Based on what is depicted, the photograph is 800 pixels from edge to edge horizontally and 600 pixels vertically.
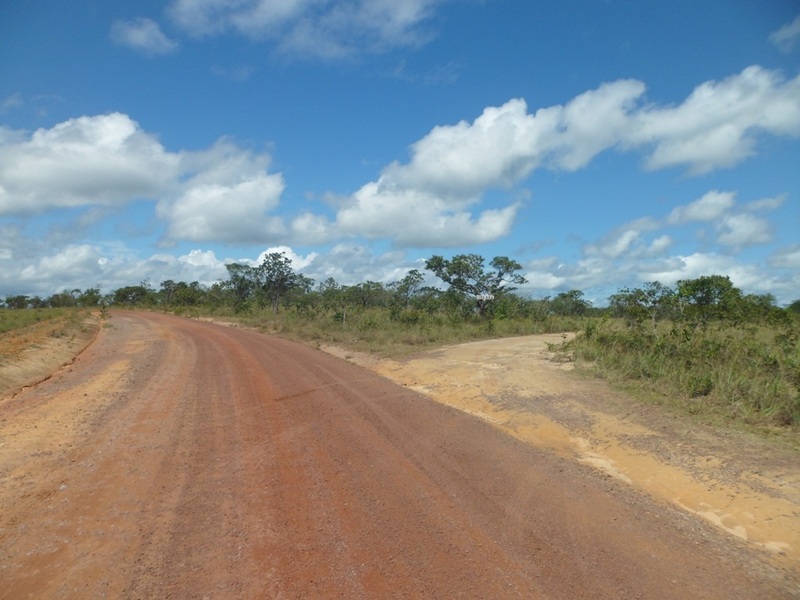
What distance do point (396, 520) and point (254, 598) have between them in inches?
57.5

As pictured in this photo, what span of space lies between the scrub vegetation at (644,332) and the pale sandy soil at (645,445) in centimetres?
87

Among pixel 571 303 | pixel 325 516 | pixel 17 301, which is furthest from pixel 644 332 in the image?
pixel 17 301

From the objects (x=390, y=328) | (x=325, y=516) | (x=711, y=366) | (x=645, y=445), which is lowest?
(x=325, y=516)

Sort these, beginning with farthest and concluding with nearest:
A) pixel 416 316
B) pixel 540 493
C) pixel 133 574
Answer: pixel 416 316 → pixel 540 493 → pixel 133 574

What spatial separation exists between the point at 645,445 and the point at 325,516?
184 inches

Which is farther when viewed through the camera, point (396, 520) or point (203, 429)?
point (203, 429)

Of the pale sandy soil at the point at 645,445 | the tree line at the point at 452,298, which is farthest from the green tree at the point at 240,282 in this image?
the pale sandy soil at the point at 645,445

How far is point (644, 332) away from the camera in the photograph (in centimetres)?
1259

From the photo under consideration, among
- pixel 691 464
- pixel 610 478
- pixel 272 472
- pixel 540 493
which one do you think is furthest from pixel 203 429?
pixel 691 464

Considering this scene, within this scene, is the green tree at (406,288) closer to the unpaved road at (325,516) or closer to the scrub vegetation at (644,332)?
the scrub vegetation at (644,332)

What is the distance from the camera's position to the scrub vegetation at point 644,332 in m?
8.15

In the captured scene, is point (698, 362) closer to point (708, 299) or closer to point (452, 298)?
point (708, 299)

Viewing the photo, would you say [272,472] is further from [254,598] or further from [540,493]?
[540,493]

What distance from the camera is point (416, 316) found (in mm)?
24516
